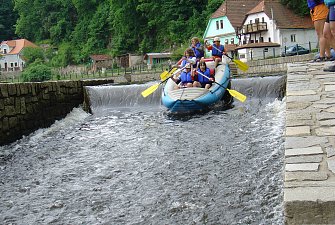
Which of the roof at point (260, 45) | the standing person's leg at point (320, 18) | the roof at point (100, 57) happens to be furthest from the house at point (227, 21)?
the standing person's leg at point (320, 18)

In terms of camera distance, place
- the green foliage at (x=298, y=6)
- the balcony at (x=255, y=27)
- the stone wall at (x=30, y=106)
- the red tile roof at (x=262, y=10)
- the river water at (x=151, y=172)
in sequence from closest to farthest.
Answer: the river water at (x=151, y=172)
the stone wall at (x=30, y=106)
the red tile roof at (x=262, y=10)
the green foliage at (x=298, y=6)
the balcony at (x=255, y=27)

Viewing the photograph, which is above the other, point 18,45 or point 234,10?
point 234,10

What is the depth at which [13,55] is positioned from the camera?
289ft

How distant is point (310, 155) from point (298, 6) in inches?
1814

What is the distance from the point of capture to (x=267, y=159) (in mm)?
5914

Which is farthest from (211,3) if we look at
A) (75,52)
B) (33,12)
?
(33,12)

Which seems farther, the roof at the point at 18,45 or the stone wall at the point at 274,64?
the roof at the point at 18,45

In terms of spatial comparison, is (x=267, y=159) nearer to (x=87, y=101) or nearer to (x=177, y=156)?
(x=177, y=156)

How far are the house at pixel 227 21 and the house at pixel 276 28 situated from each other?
2.41 meters

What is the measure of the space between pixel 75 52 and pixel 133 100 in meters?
61.1

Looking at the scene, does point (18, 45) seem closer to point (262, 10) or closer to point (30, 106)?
point (262, 10)

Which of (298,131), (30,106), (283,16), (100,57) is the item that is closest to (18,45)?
(100,57)

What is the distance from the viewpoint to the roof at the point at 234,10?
164 ft

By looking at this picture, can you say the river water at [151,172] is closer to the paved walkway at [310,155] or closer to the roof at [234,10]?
the paved walkway at [310,155]
